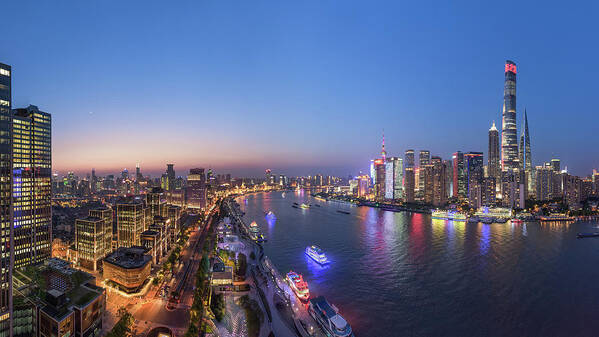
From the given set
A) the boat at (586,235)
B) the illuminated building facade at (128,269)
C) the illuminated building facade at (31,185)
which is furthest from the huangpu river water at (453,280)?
the illuminated building facade at (31,185)

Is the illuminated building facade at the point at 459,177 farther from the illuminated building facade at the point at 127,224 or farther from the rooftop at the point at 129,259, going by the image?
the rooftop at the point at 129,259

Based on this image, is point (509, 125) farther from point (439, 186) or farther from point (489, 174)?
point (439, 186)

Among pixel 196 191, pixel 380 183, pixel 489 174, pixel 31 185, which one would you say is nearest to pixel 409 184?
pixel 380 183

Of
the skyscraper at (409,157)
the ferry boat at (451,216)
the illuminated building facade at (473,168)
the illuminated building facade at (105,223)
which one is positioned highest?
the skyscraper at (409,157)

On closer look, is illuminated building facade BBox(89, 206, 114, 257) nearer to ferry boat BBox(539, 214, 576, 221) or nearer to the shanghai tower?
ferry boat BBox(539, 214, 576, 221)

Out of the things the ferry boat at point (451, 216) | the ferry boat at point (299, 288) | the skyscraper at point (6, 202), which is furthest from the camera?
the ferry boat at point (451, 216)

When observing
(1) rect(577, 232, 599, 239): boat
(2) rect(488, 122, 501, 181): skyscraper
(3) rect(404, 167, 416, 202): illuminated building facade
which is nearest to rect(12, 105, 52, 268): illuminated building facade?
(1) rect(577, 232, 599, 239): boat
